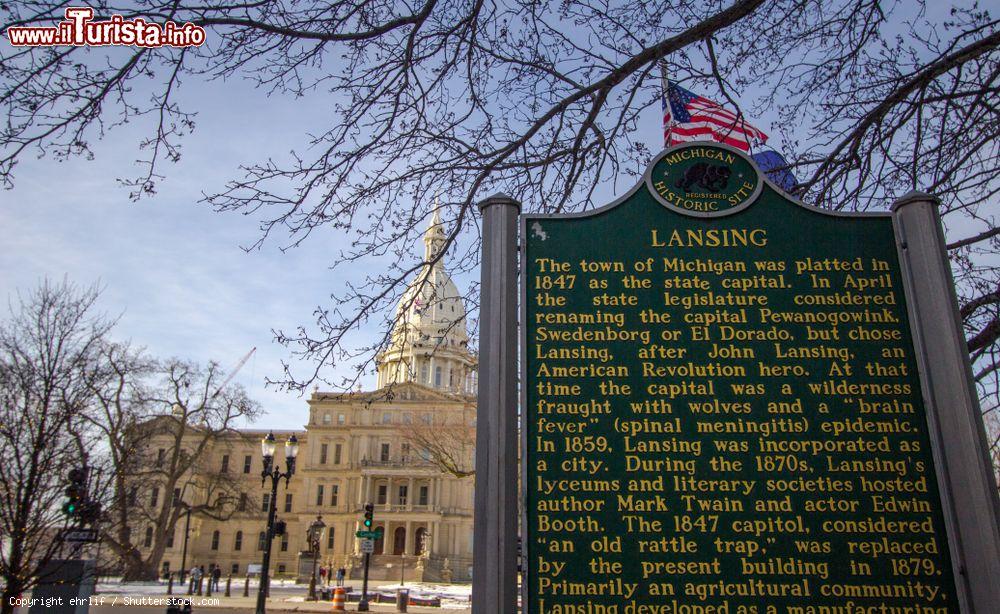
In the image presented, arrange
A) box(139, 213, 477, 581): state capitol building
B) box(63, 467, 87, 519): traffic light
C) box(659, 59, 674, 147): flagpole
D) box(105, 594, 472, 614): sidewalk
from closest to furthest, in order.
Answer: box(659, 59, 674, 147): flagpole
box(63, 467, 87, 519): traffic light
box(105, 594, 472, 614): sidewalk
box(139, 213, 477, 581): state capitol building

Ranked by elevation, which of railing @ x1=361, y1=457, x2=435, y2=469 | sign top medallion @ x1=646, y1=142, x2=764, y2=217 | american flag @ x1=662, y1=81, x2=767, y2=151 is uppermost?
railing @ x1=361, y1=457, x2=435, y2=469

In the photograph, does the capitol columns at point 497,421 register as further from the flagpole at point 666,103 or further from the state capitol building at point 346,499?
the state capitol building at point 346,499

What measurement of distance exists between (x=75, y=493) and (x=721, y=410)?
11440 mm

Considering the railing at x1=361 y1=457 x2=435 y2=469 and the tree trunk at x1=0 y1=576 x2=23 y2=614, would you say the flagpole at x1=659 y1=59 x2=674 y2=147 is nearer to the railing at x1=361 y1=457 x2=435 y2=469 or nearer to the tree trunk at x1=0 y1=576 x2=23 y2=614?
the tree trunk at x1=0 y1=576 x2=23 y2=614

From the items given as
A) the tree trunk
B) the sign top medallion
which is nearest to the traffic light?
the tree trunk

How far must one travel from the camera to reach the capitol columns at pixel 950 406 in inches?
147

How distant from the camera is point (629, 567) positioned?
385cm

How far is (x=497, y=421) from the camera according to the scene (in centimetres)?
410

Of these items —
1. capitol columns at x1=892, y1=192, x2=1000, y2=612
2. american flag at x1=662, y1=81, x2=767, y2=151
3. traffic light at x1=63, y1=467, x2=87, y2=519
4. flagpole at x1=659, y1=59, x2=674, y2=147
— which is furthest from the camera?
traffic light at x1=63, y1=467, x2=87, y2=519

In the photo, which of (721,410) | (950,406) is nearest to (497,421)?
(721,410)

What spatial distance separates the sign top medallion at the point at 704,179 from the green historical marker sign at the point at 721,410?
0.01 meters

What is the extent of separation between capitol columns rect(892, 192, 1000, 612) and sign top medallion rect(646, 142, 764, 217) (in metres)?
0.92

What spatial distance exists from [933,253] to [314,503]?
291 ft

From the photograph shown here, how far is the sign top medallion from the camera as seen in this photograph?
459 cm
